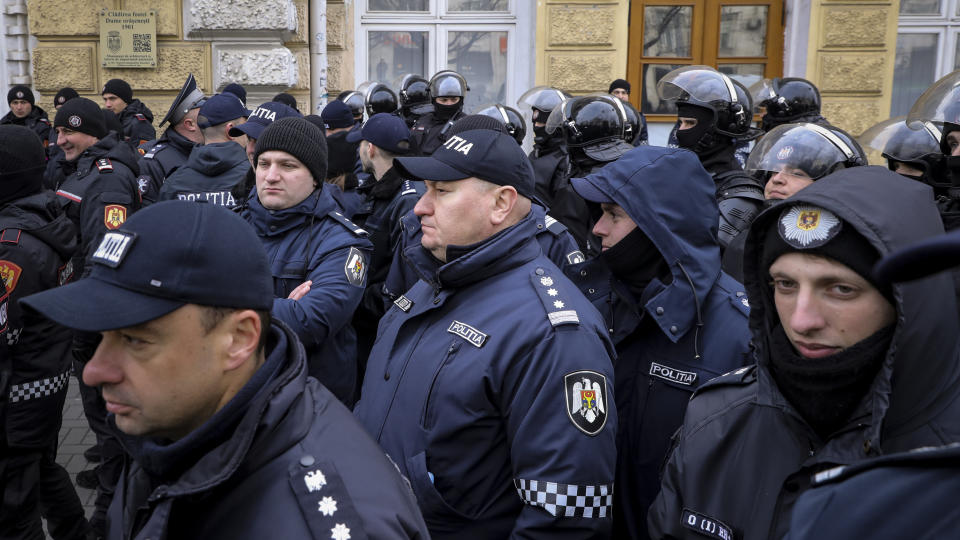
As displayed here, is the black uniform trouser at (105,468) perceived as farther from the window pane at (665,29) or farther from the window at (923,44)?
the window at (923,44)

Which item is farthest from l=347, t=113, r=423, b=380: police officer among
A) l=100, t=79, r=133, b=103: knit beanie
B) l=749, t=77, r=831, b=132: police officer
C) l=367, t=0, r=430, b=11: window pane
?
l=367, t=0, r=430, b=11: window pane

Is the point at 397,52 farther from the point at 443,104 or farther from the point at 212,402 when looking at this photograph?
the point at 212,402

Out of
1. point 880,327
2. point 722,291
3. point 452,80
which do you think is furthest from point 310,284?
point 452,80

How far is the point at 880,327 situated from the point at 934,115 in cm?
256

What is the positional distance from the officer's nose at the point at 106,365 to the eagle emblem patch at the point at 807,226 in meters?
1.32

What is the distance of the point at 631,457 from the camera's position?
2.59 meters

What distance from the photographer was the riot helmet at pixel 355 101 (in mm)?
9773

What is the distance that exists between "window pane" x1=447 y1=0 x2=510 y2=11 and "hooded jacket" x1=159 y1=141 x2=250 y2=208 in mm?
7574

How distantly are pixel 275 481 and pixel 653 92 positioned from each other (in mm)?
11115

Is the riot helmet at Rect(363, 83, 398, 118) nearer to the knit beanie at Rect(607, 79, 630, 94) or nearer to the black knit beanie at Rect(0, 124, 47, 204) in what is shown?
the knit beanie at Rect(607, 79, 630, 94)

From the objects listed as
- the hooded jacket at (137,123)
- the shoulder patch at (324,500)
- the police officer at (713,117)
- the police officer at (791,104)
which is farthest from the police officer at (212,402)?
the hooded jacket at (137,123)

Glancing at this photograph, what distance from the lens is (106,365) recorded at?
1516 millimetres

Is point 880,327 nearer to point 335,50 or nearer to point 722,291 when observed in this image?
point 722,291

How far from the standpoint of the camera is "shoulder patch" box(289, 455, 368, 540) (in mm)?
1347
